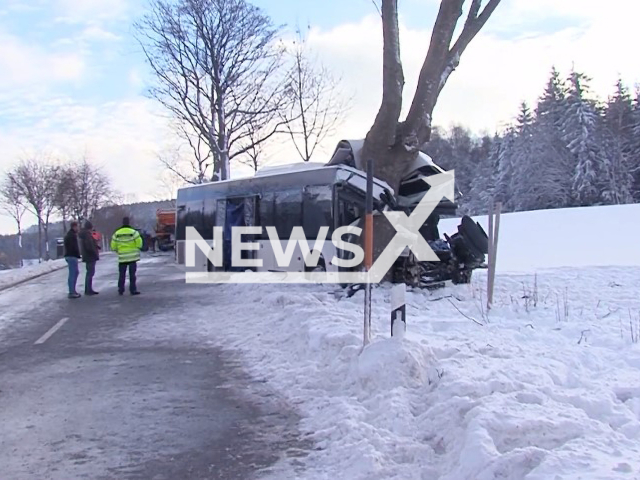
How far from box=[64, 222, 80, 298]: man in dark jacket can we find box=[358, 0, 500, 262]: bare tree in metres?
7.29

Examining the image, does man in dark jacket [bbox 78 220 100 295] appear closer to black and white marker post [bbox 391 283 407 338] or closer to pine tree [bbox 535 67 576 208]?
black and white marker post [bbox 391 283 407 338]

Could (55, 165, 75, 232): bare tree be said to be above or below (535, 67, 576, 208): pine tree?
below

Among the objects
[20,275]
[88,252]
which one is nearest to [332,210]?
[88,252]

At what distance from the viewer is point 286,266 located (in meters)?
16.2

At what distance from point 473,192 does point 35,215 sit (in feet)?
195

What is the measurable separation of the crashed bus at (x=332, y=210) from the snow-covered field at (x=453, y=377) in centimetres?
120

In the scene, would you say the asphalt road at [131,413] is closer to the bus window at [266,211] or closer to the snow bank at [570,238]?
the bus window at [266,211]

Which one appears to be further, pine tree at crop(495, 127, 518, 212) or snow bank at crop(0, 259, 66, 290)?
pine tree at crop(495, 127, 518, 212)

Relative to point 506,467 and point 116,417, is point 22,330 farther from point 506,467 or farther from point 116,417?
point 506,467

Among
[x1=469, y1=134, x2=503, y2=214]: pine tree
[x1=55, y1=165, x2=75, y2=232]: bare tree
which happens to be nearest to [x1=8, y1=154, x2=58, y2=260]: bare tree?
[x1=55, y1=165, x2=75, y2=232]: bare tree

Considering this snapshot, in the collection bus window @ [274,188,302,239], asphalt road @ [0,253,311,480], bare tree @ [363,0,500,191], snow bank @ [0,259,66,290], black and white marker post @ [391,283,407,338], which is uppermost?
bare tree @ [363,0,500,191]

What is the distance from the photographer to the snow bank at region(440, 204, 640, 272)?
2302cm

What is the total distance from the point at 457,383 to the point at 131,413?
3042 millimetres

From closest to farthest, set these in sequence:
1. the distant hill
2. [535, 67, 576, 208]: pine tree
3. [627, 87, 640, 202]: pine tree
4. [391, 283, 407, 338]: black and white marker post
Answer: [391, 283, 407, 338]: black and white marker post → the distant hill → [627, 87, 640, 202]: pine tree → [535, 67, 576, 208]: pine tree
